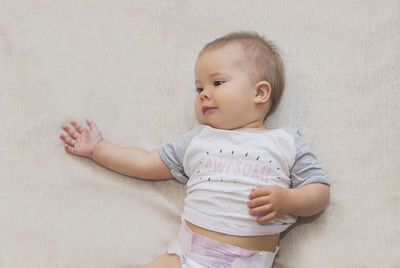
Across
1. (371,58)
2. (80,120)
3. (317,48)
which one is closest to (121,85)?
(80,120)

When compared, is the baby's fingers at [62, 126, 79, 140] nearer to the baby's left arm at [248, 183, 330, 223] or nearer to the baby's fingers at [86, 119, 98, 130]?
the baby's fingers at [86, 119, 98, 130]

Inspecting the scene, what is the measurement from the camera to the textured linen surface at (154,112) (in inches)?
46.3

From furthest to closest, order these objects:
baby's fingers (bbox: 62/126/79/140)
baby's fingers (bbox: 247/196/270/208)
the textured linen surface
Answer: baby's fingers (bbox: 62/126/79/140) → the textured linen surface → baby's fingers (bbox: 247/196/270/208)

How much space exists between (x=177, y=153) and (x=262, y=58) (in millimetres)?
333

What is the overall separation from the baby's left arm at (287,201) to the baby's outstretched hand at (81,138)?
0.47 m

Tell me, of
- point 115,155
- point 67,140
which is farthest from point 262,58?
point 67,140

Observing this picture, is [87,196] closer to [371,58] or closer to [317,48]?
[317,48]

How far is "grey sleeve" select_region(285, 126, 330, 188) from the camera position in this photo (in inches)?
45.1

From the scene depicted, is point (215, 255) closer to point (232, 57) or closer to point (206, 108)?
point (206, 108)

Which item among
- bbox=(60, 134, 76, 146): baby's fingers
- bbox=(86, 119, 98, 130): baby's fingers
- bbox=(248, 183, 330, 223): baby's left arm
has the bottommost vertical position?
bbox=(248, 183, 330, 223): baby's left arm

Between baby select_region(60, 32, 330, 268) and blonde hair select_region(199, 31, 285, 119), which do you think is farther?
blonde hair select_region(199, 31, 285, 119)

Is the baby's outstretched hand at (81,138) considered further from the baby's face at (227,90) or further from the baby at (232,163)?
the baby's face at (227,90)

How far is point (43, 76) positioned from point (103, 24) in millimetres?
228

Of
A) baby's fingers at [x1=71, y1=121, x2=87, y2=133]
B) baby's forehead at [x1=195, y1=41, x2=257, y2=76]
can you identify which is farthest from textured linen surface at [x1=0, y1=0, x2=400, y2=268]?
baby's forehead at [x1=195, y1=41, x2=257, y2=76]
